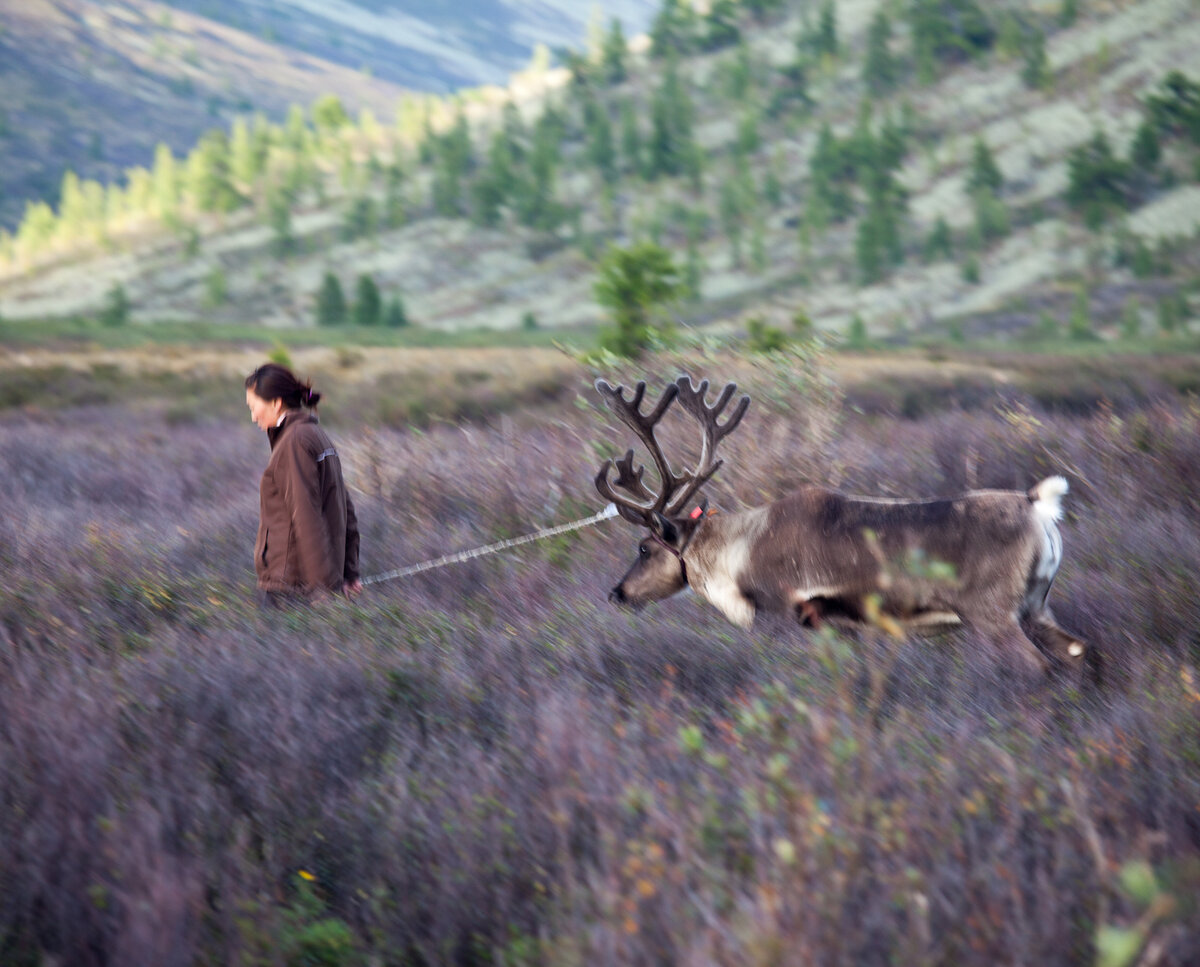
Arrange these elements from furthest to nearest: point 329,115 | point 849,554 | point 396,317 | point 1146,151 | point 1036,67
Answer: point 329,115
point 1036,67
point 1146,151
point 396,317
point 849,554

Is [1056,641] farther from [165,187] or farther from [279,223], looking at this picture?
[165,187]

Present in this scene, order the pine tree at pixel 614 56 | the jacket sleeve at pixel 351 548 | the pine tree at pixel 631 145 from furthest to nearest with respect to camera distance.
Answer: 1. the pine tree at pixel 614 56
2. the pine tree at pixel 631 145
3. the jacket sleeve at pixel 351 548

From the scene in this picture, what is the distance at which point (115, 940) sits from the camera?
8.43ft

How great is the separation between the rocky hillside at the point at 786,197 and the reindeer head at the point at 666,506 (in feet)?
150

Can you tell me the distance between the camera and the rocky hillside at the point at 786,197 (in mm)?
61062

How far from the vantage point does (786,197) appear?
245 feet

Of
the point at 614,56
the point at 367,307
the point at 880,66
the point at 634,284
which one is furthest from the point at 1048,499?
the point at 614,56

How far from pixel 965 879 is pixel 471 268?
75.4 meters

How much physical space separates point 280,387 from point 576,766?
2.93m

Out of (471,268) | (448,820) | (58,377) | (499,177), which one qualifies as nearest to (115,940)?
(448,820)

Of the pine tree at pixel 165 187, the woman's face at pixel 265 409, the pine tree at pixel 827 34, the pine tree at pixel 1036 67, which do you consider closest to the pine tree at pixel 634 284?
the woman's face at pixel 265 409

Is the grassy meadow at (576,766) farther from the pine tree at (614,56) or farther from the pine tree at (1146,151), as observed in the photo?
the pine tree at (614,56)

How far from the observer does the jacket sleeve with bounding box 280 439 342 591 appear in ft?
17.0

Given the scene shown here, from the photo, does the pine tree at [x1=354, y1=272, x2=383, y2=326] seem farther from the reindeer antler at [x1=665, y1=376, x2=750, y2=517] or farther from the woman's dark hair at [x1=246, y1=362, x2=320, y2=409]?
the reindeer antler at [x1=665, y1=376, x2=750, y2=517]
